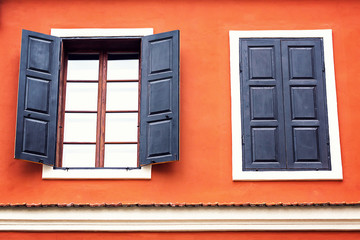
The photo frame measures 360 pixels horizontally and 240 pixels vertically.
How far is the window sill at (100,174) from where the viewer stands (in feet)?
28.8

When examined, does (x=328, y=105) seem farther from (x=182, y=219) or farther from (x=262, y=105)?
(x=182, y=219)

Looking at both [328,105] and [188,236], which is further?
[328,105]

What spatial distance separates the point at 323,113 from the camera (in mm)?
8938

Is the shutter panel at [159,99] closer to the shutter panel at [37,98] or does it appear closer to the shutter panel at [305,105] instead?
the shutter panel at [37,98]

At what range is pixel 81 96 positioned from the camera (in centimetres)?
941

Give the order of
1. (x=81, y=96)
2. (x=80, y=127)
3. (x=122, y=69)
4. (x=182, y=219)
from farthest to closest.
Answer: (x=122, y=69) < (x=81, y=96) < (x=80, y=127) < (x=182, y=219)

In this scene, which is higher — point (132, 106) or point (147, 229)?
point (132, 106)

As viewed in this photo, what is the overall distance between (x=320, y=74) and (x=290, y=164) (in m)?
1.29

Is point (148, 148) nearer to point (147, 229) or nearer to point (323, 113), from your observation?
point (147, 229)

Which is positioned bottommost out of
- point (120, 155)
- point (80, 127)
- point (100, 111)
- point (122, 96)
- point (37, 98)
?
point (120, 155)

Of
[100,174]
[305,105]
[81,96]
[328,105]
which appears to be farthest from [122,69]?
[328,105]

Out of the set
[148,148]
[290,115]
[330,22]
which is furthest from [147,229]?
[330,22]

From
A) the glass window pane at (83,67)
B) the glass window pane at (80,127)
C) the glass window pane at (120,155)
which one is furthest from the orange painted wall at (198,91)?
the glass window pane at (80,127)

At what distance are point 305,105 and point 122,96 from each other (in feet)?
8.08
